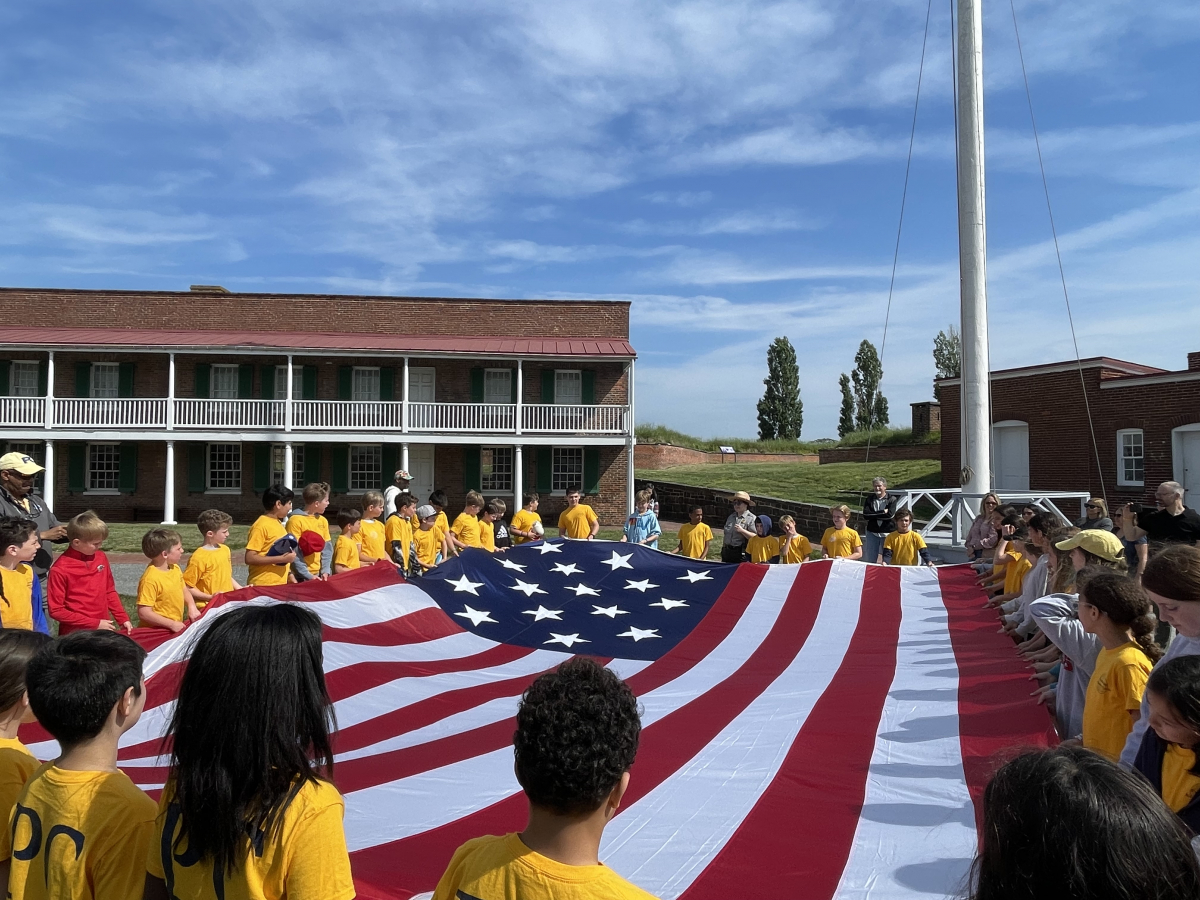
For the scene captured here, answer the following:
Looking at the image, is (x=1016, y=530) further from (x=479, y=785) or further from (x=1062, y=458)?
(x=1062, y=458)

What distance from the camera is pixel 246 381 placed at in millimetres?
24406

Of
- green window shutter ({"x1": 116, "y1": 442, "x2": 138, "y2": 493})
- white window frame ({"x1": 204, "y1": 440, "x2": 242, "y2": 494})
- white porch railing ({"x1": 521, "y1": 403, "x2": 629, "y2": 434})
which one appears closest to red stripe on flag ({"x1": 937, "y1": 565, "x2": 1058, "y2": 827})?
white porch railing ({"x1": 521, "y1": 403, "x2": 629, "y2": 434})

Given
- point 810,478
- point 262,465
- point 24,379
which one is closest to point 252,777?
point 262,465

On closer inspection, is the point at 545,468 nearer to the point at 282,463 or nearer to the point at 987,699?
the point at 282,463

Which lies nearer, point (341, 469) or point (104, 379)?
point (341, 469)

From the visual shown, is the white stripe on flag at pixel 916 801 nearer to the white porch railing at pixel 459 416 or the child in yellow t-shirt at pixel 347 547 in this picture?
the child in yellow t-shirt at pixel 347 547

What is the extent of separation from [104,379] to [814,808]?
2583 centimetres

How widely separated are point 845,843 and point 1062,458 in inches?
855

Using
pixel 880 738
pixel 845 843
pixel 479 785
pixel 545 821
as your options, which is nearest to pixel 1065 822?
pixel 545 821

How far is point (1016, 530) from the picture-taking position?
664 cm

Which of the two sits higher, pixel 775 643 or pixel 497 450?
pixel 497 450

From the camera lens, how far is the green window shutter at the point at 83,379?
23938 millimetres

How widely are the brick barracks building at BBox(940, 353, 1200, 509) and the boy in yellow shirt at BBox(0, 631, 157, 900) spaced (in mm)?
20284

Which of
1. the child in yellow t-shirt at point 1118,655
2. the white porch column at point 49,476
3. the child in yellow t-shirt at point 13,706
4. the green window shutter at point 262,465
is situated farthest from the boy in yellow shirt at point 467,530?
the white porch column at point 49,476
